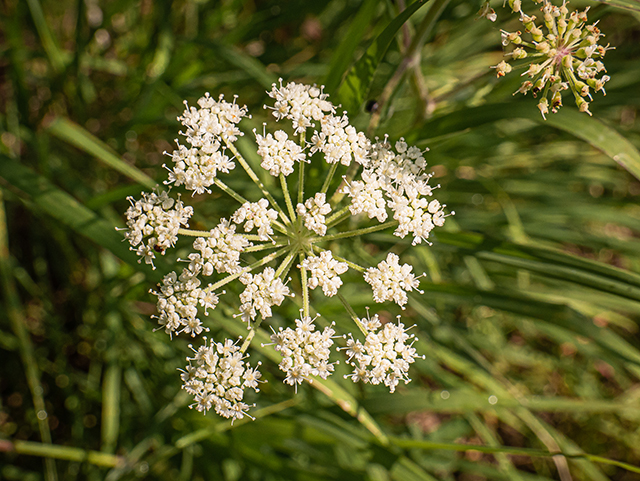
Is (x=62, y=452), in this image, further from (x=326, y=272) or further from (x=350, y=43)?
(x=350, y=43)

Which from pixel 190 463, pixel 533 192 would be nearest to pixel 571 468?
pixel 533 192

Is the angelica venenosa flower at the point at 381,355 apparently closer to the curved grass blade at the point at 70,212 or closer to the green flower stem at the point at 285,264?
the green flower stem at the point at 285,264

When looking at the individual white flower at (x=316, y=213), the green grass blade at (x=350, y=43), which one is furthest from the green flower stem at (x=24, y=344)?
the green grass blade at (x=350, y=43)

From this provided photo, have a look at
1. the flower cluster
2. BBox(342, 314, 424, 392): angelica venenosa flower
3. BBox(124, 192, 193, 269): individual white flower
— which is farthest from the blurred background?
Result: BBox(342, 314, 424, 392): angelica venenosa flower

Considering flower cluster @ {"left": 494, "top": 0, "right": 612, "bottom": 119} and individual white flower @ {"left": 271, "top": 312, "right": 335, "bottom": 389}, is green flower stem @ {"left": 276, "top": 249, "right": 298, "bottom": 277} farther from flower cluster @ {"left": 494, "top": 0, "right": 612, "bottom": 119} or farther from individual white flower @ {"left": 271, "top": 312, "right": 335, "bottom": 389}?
flower cluster @ {"left": 494, "top": 0, "right": 612, "bottom": 119}

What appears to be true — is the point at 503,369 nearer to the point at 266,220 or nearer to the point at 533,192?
the point at 533,192
